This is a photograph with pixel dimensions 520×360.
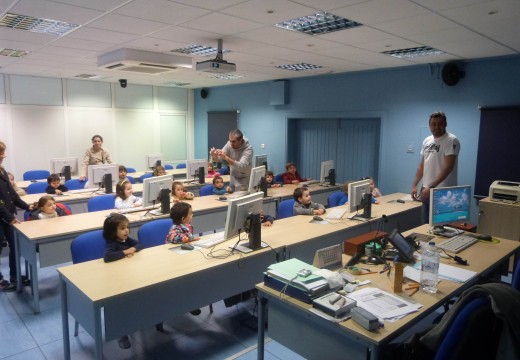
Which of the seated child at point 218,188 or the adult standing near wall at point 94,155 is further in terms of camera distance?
the adult standing near wall at point 94,155

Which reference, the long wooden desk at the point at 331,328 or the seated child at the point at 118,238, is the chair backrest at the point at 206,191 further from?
the long wooden desk at the point at 331,328

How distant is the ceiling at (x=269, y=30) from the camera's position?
315 centimetres

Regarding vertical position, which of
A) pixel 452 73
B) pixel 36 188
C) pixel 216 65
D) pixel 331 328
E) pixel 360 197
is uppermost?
pixel 452 73

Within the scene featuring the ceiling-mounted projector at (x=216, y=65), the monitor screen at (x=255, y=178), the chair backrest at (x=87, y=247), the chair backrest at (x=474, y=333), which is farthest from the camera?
the monitor screen at (x=255, y=178)

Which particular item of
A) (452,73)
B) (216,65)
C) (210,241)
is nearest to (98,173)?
(216,65)

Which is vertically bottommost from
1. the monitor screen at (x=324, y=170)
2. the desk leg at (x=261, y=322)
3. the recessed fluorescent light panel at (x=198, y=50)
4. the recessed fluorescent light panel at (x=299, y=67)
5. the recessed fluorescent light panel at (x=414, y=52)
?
the desk leg at (x=261, y=322)

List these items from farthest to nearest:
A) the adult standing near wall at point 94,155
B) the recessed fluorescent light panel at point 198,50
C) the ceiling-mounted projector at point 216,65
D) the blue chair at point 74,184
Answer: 1. the adult standing near wall at point 94,155
2. the blue chair at point 74,184
3. the recessed fluorescent light panel at point 198,50
4. the ceiling-mounted projector at point 216,65

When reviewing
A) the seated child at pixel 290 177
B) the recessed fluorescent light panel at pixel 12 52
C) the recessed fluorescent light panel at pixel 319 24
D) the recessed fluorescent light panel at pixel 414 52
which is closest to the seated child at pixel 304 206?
the recessed fluorescent light panel at pixel 319 24

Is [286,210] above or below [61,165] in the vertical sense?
below

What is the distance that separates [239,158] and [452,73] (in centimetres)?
346

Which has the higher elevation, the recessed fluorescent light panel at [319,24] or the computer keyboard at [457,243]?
the recessed fluorescent light panel at [319,24]

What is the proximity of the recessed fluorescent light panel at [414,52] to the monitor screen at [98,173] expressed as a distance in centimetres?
439

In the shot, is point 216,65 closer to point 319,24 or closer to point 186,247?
point 319,24

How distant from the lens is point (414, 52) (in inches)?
205
